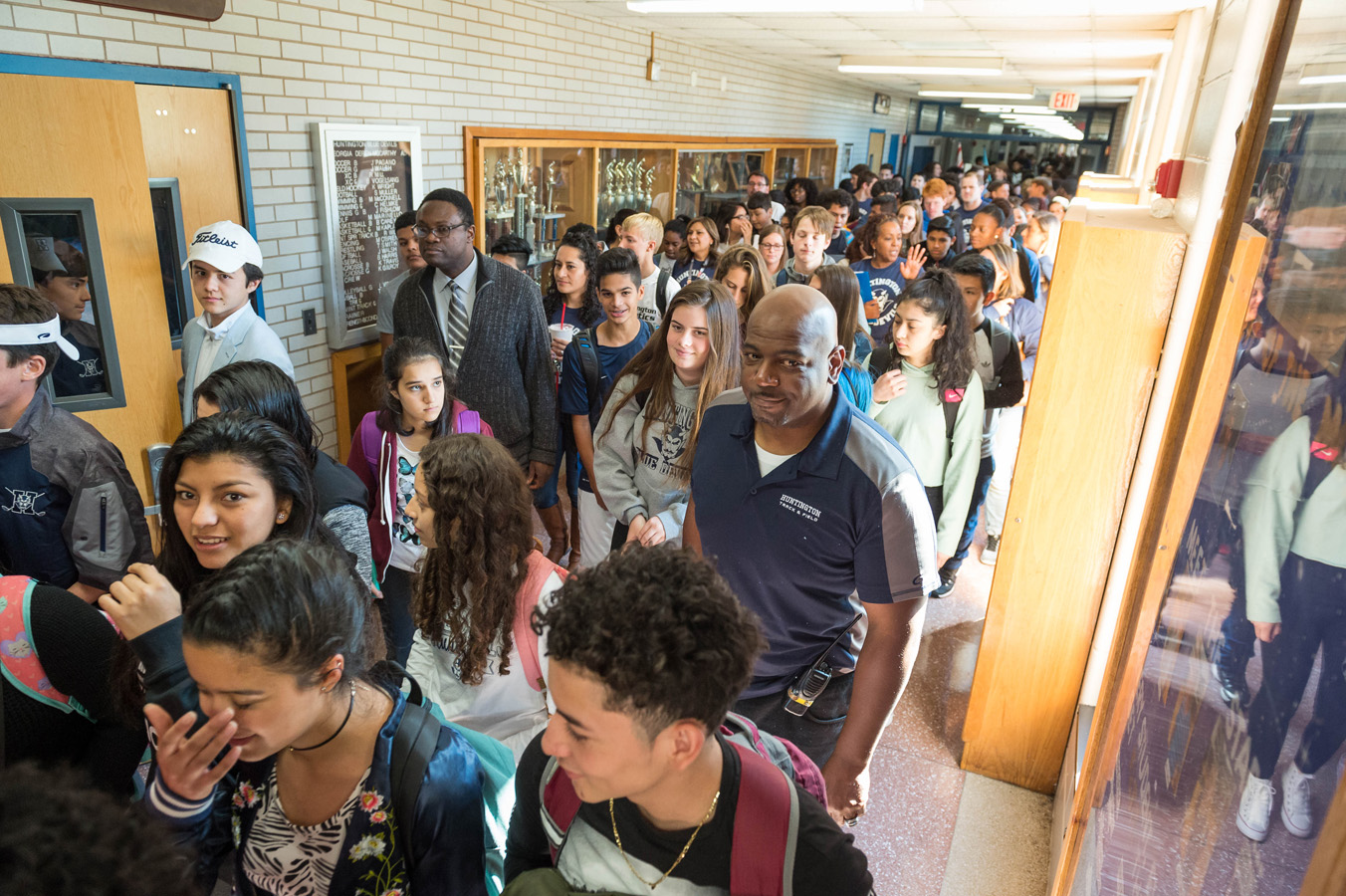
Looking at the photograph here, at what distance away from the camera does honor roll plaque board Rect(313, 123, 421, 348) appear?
182 inches

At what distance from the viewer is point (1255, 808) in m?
0.68

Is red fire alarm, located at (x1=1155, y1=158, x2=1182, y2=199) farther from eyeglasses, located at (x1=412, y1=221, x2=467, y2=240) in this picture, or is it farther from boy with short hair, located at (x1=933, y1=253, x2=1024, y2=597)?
eyeglasses, located at (x1=412, y1=221, x2=467, y2=240)

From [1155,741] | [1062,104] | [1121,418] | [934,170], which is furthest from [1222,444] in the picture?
[934,170]

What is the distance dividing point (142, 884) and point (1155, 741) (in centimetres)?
121

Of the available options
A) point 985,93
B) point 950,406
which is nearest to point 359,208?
point 950,406

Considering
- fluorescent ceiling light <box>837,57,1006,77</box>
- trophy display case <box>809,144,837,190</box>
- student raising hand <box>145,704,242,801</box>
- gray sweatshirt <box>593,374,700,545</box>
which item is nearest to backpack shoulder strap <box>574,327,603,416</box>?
gray sweatshirt <box>593,374,700,545</box>

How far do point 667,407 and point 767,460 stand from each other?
2.89 ft

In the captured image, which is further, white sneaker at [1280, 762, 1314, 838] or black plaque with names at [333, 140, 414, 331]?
black plaque with names at [333, 140, 414, 331]

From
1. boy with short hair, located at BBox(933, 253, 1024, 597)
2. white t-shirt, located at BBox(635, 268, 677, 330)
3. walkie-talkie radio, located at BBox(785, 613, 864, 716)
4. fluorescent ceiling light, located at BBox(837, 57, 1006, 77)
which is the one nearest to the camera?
walkie-talkie radio, located at BBox(785, 613, 864, 716)

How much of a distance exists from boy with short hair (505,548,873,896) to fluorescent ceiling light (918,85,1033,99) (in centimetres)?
1500

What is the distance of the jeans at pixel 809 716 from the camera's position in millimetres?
2025

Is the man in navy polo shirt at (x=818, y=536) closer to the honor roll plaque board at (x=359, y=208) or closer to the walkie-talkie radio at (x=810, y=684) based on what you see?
the walkie-talkie radio at (x=810, y=684)

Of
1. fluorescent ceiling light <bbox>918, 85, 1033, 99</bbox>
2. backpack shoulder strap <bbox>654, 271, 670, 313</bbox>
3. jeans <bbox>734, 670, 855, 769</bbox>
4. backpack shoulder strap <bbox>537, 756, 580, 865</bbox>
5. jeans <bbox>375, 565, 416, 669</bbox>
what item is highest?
fluorescent ceiling light <bbox>918, 85, 1033, 99</bbox>

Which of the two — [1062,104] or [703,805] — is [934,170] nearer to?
[1062,104]
